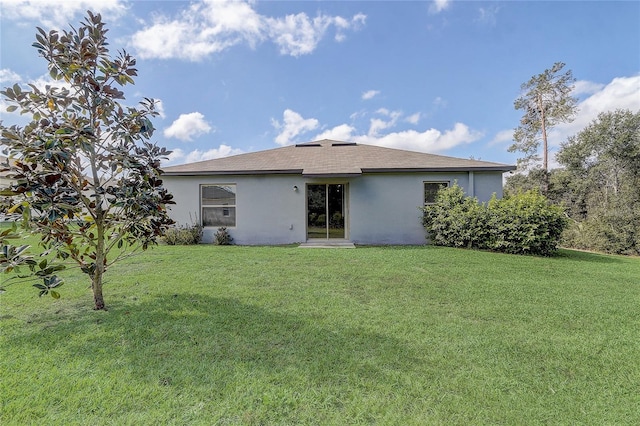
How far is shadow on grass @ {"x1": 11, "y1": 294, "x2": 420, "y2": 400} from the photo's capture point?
2740mm

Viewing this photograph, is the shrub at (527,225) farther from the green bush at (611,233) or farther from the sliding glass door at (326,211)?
the sliding glass door at (326,211)

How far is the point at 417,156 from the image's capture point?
42.7ft

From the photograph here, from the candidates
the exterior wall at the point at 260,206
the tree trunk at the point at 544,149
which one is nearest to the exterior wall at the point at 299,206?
the exterior wall at the point at 260,206

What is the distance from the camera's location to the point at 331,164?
12.1 metres

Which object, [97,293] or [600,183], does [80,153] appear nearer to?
[97,293]

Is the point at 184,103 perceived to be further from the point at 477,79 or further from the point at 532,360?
the point at 532,360

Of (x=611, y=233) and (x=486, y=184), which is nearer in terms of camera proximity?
(x=486, y=184)

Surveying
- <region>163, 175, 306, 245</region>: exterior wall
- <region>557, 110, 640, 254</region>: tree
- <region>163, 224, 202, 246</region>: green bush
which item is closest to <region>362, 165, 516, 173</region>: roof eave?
<region>163, 175, 306, 245</region>: exterior wall

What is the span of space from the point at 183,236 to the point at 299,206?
4.91 meters

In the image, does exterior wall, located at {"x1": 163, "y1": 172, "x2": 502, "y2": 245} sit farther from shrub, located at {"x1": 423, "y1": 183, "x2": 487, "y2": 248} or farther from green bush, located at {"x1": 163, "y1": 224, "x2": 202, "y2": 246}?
shrub, located at {"x1": 423, "y1": 183, "x2": 487, "y2": 248}

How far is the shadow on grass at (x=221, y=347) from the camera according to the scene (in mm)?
Result: 2740

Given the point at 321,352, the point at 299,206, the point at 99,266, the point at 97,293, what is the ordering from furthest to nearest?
the point at 299,206 < the point at 97,293 < the point at 99,266 < the point at 321,352

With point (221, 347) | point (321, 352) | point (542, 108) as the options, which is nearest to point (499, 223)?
point (321, 352)

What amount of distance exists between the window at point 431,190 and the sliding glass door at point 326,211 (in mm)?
3511
